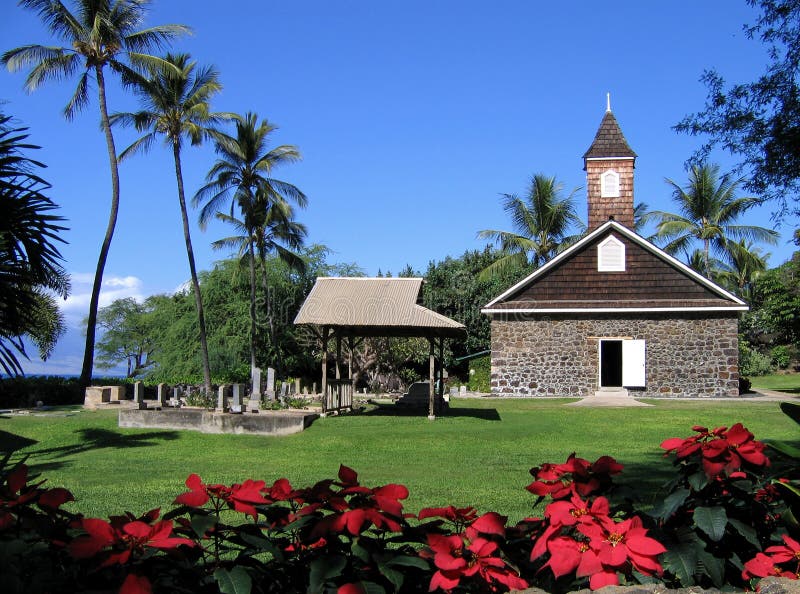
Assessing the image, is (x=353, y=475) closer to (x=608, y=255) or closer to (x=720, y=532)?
(x=720, y=532)

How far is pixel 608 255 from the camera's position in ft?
98.1

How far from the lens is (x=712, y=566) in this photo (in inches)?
117

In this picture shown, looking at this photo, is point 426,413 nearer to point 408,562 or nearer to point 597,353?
point 597,353

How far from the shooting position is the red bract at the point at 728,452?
315cm

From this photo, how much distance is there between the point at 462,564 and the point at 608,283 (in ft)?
92.4

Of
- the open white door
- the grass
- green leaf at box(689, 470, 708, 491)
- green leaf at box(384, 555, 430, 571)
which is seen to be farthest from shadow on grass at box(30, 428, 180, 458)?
the grass

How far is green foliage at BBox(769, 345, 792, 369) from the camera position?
44.0m

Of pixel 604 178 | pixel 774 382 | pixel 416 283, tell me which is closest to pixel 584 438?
pixel 416 283

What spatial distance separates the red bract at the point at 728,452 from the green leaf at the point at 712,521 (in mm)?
135

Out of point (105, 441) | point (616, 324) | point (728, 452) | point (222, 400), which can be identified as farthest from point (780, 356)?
point (728, 452)

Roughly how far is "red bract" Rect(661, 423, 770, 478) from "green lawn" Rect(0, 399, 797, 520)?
467 cm

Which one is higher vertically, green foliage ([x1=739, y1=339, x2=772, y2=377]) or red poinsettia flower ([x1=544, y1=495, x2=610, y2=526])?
green foliage ([x1=739, y1=339, x2=772, y2=377])

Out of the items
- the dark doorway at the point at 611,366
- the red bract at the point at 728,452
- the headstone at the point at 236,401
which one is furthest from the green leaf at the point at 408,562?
the dark doorway at the point at 611,366

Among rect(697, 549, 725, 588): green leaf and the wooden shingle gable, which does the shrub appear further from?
the wooden shingle gable
